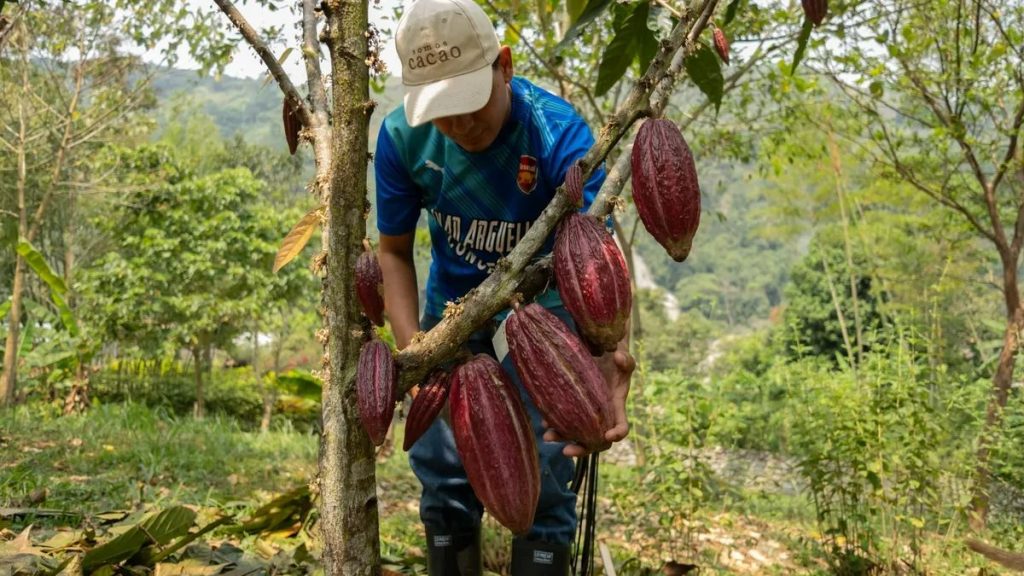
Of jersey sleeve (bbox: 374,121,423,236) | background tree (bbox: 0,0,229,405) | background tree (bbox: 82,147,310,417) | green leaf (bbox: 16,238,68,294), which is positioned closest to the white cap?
jersey sleeve (bbox: 374,121,423,236)

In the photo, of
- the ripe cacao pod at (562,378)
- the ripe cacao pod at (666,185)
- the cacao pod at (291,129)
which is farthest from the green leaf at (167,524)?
the ripe cacao pod at (666,185)

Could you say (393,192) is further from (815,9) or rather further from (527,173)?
(815,9)

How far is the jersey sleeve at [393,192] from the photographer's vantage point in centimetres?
158

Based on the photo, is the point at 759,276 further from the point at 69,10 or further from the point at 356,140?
the point at 356,140

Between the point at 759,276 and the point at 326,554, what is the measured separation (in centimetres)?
6393

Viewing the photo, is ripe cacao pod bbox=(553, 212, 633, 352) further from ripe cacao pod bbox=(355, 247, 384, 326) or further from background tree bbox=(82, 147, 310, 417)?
background tree bbox=(82, 147, 310, 417)

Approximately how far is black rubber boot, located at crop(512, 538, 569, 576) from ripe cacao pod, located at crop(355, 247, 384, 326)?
2.55ft

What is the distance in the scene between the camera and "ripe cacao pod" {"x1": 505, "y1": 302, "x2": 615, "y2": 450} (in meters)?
0.70

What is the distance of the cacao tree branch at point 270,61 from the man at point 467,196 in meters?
0.25

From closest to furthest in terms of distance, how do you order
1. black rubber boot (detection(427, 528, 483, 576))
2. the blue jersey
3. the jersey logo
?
the jersey logo
the blue jersey
black rubber boot (detection(427, 528, 483, 576))

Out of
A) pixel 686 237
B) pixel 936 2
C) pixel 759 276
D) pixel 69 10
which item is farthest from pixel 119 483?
pixel 759 276

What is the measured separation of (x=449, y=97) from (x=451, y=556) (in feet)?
3.31

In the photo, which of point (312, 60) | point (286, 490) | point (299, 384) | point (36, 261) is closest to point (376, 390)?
point (312, 60)

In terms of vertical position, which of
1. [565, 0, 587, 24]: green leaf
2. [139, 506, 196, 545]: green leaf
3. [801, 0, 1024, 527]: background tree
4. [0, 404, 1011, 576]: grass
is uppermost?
[801, 0, 1024, 527]: background tree
